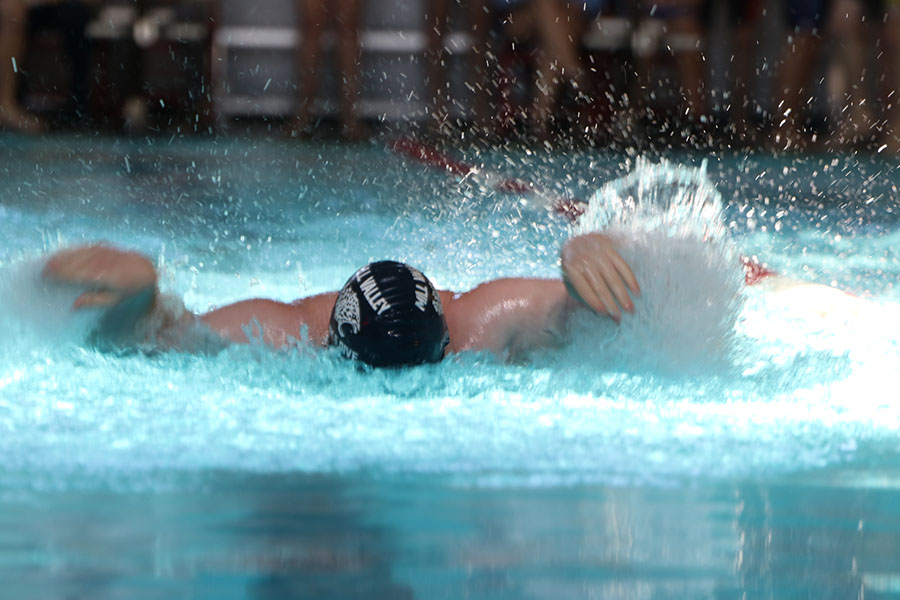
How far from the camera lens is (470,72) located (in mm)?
9180

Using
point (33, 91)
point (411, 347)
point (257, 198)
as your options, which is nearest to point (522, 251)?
point (257, 198)

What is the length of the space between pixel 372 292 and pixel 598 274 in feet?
1.58

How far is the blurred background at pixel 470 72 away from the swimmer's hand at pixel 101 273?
223 inches

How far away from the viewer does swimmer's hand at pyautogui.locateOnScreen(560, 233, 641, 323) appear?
238 centimetres

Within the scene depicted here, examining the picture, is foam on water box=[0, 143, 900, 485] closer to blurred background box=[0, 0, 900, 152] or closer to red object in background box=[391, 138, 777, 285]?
red object in background box=[391, 138, 777, 285]

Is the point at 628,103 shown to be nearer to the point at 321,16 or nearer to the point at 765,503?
the point at 321,16

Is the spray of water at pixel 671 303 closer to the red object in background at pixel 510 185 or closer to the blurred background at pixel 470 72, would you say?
the red object in background at pixel 510 185

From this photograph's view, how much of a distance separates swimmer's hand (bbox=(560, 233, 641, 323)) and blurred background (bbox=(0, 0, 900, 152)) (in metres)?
5.82

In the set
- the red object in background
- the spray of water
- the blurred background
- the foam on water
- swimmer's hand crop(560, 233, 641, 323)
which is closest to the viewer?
the foam on water

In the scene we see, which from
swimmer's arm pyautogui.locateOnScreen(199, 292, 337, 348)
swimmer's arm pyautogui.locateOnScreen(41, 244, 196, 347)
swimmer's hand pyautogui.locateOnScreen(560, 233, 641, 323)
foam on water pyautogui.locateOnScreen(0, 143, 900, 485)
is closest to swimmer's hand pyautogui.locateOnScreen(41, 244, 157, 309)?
swimmer's arm pyautogui.locateOnScreen(41, 244, 196, 347)

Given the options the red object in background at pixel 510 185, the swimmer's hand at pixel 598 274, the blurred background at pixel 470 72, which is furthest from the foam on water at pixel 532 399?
the blurred background at pixel 470 72

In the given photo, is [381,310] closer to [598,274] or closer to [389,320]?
[389,320]

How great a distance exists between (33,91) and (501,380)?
746 centimetres

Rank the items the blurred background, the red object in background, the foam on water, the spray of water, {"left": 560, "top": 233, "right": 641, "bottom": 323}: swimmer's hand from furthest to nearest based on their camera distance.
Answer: the blurred background
the red object in background
the spray of water
{"left": 560, "top": 233, "right": 641, "bottom": 323}: swimmer's hand
the foam on water
